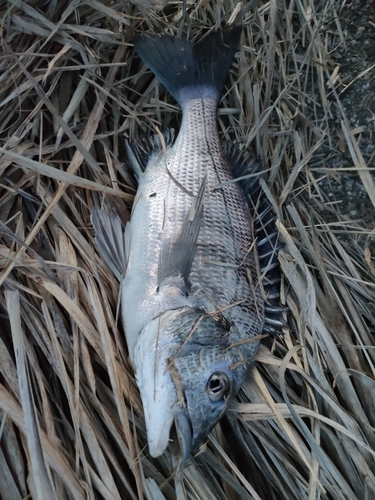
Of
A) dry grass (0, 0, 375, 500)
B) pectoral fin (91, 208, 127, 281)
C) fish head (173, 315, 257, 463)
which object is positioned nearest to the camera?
fish head (173, 315, 257, 463)

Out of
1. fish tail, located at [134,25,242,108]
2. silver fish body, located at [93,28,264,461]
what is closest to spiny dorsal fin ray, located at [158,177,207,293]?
silver fish body, located at [93,28,264,461]

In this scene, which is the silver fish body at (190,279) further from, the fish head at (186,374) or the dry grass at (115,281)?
the dry grass at (115,281)

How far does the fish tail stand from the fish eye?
125 centimetres

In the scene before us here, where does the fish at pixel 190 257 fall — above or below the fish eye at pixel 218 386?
above

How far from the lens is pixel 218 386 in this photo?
1.53 metres

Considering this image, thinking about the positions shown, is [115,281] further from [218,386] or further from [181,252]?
[218,386]

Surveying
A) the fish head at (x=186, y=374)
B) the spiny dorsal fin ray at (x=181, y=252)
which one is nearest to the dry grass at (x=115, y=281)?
the fish head at (x=186, y=374)

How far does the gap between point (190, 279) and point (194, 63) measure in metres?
1.05

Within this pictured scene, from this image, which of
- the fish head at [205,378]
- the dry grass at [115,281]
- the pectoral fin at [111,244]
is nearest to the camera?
the fish head at [205,378]

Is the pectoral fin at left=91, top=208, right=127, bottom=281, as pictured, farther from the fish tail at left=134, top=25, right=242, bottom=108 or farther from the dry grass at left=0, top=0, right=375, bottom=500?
the fish tail at left=134, top=25, right=242, bottom=108

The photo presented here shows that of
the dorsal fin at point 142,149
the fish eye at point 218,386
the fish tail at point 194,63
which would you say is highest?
the fish tail at point 194,63

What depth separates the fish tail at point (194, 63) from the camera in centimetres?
205

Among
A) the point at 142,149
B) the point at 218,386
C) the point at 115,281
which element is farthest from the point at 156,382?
the point at 142,149

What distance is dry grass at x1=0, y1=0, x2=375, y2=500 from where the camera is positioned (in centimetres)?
164
